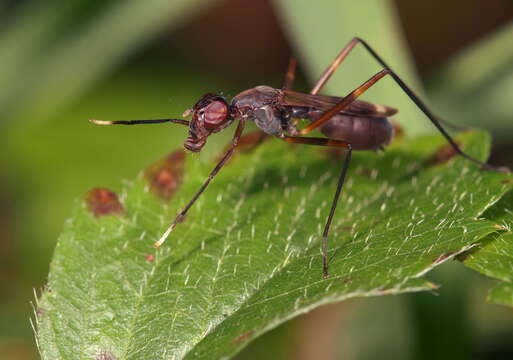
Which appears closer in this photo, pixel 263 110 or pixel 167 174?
pixel 167 174

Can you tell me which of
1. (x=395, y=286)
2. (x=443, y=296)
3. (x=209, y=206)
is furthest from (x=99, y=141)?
(x=395, y=286)

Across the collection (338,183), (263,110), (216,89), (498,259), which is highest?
(216,89)

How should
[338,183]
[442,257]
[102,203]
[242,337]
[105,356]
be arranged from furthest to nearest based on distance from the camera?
[338,183]
[102,203]
[105,356]
[442,257]
[242,337]

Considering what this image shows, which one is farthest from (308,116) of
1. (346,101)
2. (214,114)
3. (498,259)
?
(498,259)

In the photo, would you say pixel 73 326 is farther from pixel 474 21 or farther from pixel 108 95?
pixel 474 21

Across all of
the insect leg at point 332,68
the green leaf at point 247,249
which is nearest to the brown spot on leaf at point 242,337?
the green leaf at point 247,249

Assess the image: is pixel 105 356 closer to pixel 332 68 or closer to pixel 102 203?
pixel 102 203

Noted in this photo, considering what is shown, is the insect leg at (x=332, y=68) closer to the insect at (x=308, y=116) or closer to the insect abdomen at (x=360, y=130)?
the insect at (x=308, y=116)

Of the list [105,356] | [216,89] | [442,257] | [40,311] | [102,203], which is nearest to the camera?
[442,257]
